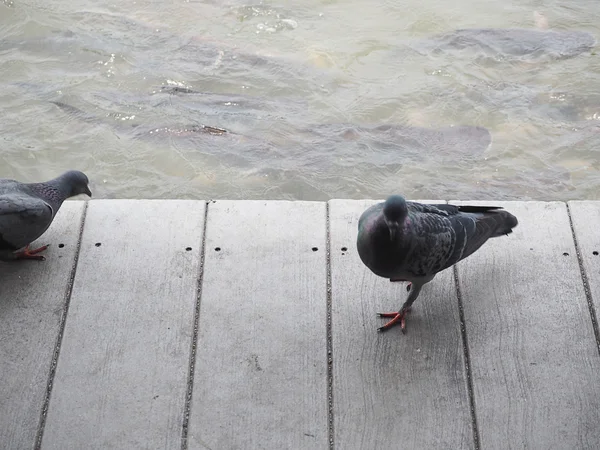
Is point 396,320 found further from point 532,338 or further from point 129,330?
point 129,330

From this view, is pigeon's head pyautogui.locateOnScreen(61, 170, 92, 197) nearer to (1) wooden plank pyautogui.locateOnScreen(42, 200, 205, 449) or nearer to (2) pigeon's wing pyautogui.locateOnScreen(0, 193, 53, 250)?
(1) wooden plank pyautogui.locateOnScreen(42, 200, 205, 449)

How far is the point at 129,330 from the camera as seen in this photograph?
2705 millimetres

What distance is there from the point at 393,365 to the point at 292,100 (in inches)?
111

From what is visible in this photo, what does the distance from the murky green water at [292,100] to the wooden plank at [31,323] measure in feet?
4.63

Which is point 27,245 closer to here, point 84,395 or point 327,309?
point 84,395

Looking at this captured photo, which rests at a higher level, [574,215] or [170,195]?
[574,215]

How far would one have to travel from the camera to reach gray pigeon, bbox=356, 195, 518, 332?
2533mm

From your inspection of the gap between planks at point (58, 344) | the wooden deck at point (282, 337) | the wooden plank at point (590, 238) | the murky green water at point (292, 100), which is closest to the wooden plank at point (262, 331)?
the wooden deck at point (282, 337)

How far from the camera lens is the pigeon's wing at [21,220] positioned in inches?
114

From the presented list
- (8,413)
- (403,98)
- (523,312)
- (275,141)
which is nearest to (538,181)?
(403,98)

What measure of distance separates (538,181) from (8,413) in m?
3.07

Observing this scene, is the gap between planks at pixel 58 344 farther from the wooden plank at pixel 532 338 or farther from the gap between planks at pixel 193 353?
the wooden plank at pixel 532 338

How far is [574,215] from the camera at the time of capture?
3.09 metres

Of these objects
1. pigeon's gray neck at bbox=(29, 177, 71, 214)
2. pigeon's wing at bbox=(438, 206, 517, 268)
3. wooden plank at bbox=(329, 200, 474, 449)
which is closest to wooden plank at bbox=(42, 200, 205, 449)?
pigeon's gray neck at bbox=(29, 177, 71, 214)
